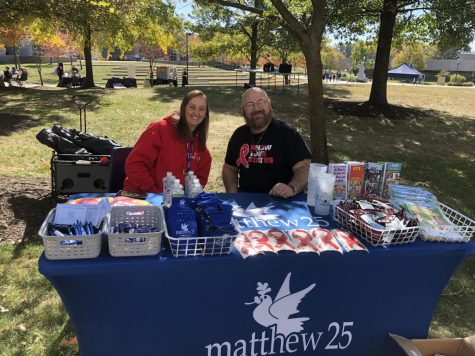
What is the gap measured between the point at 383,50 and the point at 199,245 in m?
12.0

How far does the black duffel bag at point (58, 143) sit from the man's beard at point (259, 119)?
8.61 ft

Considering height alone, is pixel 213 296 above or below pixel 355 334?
above

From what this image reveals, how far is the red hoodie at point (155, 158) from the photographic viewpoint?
3.18 meters

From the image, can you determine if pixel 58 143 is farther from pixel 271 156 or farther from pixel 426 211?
pixel 426 211

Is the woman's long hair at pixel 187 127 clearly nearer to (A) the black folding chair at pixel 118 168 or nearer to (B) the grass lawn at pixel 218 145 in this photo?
(A) the black folding chair at pixel 118 168

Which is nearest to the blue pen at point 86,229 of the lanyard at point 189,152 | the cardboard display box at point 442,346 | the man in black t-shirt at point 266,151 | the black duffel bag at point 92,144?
the lanyard at point 189,152

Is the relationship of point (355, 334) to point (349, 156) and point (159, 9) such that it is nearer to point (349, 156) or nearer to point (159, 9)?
point (349, 156)

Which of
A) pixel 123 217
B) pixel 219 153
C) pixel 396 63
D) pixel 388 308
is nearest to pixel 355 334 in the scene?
pixel 388 308

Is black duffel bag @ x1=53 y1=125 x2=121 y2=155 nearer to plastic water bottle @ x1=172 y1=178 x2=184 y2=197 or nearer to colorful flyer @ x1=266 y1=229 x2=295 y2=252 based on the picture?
plastic water bottle @ x1=172 y1=178 x2=184 y2=197

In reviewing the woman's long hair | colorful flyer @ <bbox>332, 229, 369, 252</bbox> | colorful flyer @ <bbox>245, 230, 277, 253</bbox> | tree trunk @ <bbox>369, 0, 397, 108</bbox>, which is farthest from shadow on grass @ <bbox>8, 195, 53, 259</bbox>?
tree trunk @ <bbox>369, 0, 397, 108</bbox>

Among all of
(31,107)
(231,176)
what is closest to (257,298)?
(231,176)

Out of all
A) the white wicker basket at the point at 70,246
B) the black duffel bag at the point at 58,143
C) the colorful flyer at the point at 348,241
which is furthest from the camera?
the black duffel bag at the point at 58,143

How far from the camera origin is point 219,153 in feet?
27.1

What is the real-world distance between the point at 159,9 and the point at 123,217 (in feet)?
42.0
